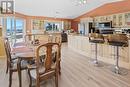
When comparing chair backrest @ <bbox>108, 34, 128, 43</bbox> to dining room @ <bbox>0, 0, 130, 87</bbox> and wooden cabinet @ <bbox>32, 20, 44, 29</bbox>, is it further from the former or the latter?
wooden cabinet @ <bbox>32, 20, 44, 29</bbox>

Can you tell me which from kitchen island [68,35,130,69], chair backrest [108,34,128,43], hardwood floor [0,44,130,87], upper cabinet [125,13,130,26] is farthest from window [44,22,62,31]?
chair backrest [108,34,128,43]

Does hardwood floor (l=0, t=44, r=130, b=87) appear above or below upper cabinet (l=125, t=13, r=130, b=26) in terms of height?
below

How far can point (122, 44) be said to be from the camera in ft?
13.7

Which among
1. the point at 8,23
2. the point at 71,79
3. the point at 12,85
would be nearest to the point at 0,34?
the point at 8,23

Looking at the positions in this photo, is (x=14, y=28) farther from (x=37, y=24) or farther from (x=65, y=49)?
(x=65, y=49)

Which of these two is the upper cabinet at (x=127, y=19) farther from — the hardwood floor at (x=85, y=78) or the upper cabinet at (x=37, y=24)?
the upper cabinet at (x=37, y=24)

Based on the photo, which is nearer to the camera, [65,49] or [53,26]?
[65,49]

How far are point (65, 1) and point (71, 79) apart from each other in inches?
219

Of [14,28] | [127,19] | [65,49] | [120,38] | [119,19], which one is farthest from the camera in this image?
[14,28]

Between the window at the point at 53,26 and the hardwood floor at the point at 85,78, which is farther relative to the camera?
the window at the point at 53,26

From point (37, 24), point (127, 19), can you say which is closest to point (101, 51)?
point (127, 19)

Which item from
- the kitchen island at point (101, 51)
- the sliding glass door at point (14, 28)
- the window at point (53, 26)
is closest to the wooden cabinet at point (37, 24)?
the window at point (53, 26)

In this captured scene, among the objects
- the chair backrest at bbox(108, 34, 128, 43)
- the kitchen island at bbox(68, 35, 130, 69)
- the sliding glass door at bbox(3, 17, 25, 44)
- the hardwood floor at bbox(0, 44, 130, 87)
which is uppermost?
the sliding glass door at bbox(3, 17, 25, 44)

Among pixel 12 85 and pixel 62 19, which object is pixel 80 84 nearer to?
pixel 12 85
